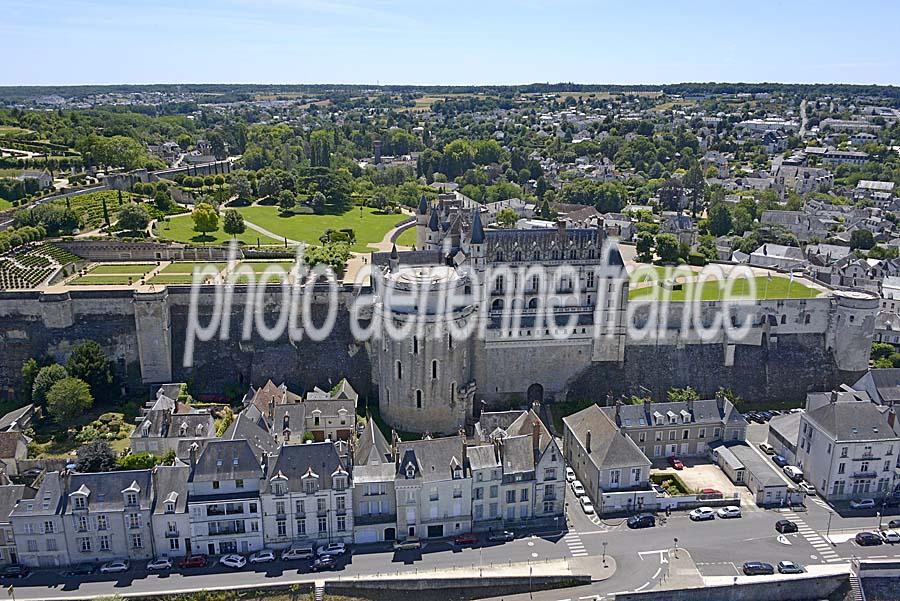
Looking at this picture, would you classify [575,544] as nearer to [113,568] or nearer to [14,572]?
[113,568]

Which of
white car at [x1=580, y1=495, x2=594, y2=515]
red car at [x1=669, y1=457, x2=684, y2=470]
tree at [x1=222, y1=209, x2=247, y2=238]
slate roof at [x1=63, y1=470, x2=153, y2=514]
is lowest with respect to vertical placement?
white car at [x1=580, y1=495, x2=594, y2=515]

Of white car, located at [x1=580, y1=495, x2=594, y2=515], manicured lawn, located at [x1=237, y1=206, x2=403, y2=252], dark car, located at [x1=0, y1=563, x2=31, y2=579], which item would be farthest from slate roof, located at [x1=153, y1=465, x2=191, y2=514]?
manicured lawn, located at [x1=237, y1=206, x2=403, y2=252]

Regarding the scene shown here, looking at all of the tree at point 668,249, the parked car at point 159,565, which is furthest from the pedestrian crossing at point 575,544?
the tree at point 668,249

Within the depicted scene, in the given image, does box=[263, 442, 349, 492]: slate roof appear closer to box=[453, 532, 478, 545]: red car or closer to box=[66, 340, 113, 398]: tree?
box=[453, 532, 478, 545]: red car

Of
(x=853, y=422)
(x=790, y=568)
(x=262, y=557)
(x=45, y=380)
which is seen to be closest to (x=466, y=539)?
(x=262, y=557)

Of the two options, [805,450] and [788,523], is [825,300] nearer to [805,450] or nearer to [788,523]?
[805,450]

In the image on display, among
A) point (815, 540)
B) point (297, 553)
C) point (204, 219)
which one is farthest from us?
point (204, 219)
